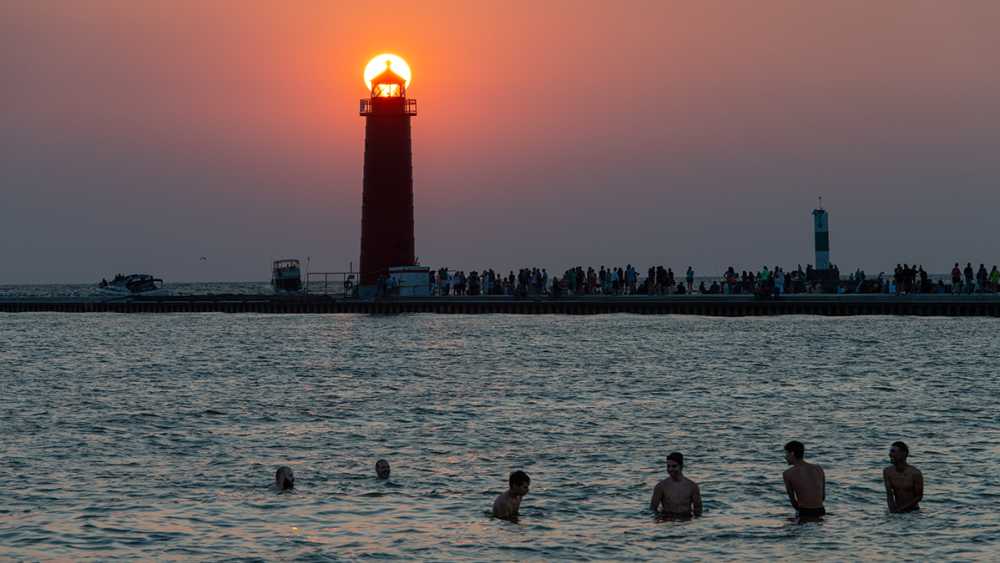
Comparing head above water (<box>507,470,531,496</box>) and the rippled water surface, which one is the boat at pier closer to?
the rippled water surface

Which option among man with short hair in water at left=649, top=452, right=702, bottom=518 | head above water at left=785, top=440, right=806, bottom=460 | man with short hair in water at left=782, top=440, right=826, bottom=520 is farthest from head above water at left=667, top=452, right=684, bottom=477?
man with short hair in water at left=782, top=440, right=826, bottom=520

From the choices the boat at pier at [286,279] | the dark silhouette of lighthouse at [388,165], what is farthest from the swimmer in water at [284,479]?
the boat at pier at [286,279]

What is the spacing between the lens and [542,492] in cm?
2081

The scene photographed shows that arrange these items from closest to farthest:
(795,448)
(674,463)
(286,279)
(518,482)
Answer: (795,448) < (674,463) < (518,482) < (286,279)

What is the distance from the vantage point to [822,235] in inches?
2655

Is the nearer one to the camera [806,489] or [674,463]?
[674,463]

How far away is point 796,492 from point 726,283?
174ft

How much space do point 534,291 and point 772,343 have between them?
22.8 m

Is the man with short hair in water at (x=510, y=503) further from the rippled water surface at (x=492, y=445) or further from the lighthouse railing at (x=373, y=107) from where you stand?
the lighthouse railing at (x=373, y=107)

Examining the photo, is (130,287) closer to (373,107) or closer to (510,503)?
(373,107)

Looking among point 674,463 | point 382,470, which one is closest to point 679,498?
point 674,463

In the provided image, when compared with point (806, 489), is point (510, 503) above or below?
below

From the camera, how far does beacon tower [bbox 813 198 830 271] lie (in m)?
67.0

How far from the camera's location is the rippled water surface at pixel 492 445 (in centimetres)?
1766
